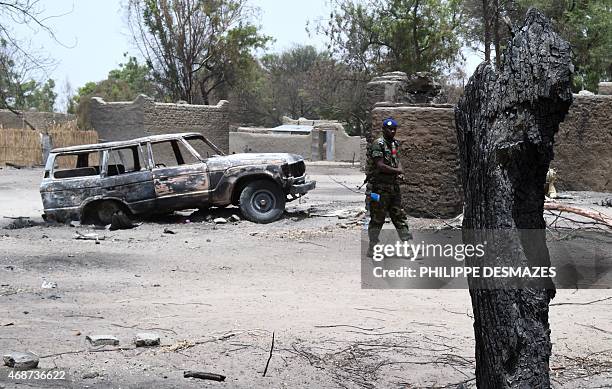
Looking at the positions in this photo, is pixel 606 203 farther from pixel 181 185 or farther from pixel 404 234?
pixel 181 185

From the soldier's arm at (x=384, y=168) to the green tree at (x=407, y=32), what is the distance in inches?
1004

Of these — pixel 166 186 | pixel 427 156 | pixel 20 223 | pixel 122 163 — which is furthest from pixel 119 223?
pixel 427 156

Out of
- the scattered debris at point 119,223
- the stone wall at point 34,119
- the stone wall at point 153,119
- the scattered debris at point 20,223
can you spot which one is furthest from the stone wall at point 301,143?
the scattered debris at point 119,223

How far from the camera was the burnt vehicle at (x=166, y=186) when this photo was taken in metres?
13.0

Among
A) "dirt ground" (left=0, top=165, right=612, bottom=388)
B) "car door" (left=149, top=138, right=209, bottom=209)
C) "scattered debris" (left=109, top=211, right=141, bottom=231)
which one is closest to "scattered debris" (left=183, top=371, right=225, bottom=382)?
"dirt ground" (left=0, top=165, right=612, bottom=388)

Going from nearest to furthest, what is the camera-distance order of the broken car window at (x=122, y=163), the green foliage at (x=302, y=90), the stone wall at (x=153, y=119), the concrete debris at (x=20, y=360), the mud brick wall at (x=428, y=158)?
the concrete debris at (x=20, y=360) < the mud brick wall at (x=428, y=158) < the broken car window at (x=122, y=163) < the stone wall at (x=153, y=119) < the green foliage at (x=302, y=90)

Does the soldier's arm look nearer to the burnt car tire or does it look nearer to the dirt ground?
the dirt ground

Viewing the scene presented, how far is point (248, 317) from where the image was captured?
680cm

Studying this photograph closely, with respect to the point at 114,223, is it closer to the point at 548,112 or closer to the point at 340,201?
the point at 340,201

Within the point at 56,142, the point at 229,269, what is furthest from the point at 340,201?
the point at 56,142

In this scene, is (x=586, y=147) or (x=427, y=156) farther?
(x=586, y=147)

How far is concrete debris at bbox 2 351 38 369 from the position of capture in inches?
200

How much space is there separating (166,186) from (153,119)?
43.5 feet

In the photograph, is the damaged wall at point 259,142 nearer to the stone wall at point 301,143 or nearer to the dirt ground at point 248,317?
the stone wall at point 301,143
